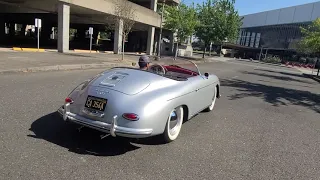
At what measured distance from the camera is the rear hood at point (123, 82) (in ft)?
13.0

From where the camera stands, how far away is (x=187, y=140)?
4.66 m

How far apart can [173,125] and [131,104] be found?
3.54 feet

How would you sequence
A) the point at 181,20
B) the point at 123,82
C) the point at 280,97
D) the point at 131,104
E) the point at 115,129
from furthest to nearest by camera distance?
the point at 181,20 → the point at 280,97 → the point at 123,82 → the point at 131,104 → the point at 115,129

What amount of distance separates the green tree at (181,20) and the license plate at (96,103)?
31304 mm

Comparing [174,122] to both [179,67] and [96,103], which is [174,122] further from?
[179,67]

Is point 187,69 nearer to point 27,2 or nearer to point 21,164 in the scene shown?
point 21,164

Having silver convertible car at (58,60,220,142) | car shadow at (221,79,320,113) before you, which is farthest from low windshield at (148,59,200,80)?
car shadow at (221,79,320,113)

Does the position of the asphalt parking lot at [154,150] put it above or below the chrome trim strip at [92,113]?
below

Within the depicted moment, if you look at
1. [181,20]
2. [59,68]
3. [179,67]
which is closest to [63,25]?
[59,68]

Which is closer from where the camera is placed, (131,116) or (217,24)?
(131,116)

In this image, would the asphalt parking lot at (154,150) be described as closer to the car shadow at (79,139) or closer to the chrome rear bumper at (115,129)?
the car shadow at (79,139)

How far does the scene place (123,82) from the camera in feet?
13.4

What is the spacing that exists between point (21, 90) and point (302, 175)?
652 cm

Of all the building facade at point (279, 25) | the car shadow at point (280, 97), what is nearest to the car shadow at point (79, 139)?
the car shadow at point (280, 97)
